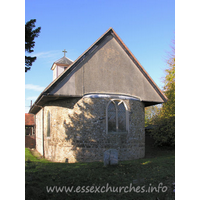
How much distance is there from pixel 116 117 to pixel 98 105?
54.3 inches

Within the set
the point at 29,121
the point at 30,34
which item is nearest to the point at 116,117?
the point at 30,34

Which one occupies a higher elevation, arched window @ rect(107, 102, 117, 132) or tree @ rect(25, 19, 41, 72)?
tree @ rect(25, 19, 41, 72)

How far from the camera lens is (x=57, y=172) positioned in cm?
924

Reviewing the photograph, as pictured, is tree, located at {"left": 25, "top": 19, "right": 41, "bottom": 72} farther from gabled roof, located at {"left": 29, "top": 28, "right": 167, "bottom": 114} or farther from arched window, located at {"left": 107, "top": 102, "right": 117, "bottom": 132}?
arched window, located at {"left": 107, "top": 102, "right": 117, "bottom": 132}

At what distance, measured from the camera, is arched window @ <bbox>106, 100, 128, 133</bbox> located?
42.0ft

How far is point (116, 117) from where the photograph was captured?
13.0 m

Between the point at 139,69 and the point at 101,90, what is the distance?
11.1 ft

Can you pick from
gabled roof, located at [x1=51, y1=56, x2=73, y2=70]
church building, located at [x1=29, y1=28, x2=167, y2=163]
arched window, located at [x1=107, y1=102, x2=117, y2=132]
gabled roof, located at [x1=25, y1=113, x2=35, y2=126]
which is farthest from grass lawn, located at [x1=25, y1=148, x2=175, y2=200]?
gabled roof, located at [x1=25, y1=113, x2=35, y2=126]

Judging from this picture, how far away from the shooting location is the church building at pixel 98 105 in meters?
12.2

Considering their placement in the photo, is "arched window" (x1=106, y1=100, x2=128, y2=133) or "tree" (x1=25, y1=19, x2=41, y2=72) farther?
"arched window" (x1=106, y1=100, x2=128, y2=133)

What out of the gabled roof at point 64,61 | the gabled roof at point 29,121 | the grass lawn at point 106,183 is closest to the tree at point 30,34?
the grass lawn at point 106,183

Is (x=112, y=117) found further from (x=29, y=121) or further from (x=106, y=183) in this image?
(x=29, y=121)

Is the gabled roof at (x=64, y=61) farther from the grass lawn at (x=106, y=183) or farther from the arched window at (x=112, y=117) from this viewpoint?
the grass lawn at (x=106, y=183)
